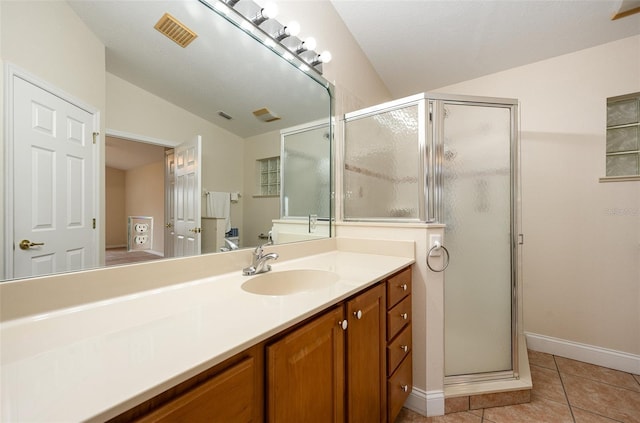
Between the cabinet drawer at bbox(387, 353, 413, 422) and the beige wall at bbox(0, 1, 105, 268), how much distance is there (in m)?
1.24

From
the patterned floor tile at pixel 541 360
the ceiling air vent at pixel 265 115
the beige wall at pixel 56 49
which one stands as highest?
the ceiling air vent at pixel 265 115

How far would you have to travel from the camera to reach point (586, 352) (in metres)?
1.91

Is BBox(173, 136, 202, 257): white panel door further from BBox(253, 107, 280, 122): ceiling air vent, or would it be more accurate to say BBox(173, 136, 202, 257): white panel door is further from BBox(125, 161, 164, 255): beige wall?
BBox(253, 107, 280, 122): ceiling air vent

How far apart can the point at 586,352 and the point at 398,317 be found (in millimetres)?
1847

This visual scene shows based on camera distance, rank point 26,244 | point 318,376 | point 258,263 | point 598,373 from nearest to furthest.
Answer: point 26,244 < point 318,376 < point 258,263 < point 598,373

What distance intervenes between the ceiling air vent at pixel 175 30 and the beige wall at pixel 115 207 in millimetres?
513

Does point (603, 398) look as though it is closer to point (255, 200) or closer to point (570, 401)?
point (570, 401)

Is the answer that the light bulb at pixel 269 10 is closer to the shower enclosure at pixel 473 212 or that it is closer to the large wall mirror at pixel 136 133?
the large wall mirror at pixel 136 133

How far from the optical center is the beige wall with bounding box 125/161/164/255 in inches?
31.5

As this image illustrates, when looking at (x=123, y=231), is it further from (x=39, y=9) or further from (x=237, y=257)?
(x=39, y=9)

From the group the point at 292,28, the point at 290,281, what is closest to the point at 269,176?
the point at 290,281

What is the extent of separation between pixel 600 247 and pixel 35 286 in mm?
3046

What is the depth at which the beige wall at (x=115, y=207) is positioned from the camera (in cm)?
75

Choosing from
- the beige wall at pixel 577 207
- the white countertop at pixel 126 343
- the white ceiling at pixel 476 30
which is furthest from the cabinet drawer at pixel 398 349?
the white ceiling at pixel 476 30
